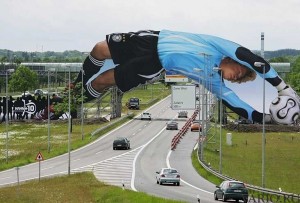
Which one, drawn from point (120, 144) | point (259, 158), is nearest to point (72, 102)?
point (120, 144)

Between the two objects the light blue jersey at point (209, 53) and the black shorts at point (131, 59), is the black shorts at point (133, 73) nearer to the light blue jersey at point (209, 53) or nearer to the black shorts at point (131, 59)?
the black shorts at point (131, 59)

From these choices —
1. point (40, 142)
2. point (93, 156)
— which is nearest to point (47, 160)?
point (93, 156)

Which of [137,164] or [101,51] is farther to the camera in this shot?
[101,51]

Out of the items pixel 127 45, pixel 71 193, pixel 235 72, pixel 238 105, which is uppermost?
pixel 127 45

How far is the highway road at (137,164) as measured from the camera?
2114 inches

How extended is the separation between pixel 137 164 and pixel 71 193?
84.7ft

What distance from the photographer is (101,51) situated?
12700 cm

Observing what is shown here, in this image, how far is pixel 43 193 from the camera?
161 ft

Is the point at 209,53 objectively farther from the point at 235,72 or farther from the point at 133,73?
the point at 133,73

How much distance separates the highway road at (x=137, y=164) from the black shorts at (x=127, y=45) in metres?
15.7

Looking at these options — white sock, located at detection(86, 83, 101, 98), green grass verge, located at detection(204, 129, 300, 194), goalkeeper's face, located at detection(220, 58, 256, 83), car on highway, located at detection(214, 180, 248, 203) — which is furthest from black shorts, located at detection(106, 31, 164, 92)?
car on highway, located at detection(214, 180, 248, 203)

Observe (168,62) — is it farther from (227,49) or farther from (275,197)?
(275,197)

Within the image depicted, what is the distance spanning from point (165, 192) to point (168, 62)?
244ft

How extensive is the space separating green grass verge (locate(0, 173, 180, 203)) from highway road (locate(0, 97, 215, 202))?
2178 mm
